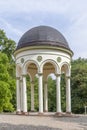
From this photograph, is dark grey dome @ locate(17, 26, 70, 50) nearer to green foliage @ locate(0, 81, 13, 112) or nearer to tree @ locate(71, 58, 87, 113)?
Result: green foliage @ locate(0, 81, 13, 112)

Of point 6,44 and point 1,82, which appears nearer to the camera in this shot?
point 1,82

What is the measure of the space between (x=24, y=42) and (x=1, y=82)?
1055 cm

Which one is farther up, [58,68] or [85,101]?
[58,68]

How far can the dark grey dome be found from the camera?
965 inches

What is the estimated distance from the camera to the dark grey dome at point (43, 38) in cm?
2452

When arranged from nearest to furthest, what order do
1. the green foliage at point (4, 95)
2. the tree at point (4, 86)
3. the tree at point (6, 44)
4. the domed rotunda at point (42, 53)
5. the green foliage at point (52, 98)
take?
1. the domed rotunda at point (42, 53)
2. the green foliage at point (4, 95)
3. the tree at point (4, 86)
4. the tree at point (6, 44)
5. the green foliage at point (52, 98)

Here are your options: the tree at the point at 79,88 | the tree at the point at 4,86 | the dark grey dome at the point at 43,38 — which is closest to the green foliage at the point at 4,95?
the tree at the point at 4,86

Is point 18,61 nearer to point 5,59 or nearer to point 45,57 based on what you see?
point 45,57

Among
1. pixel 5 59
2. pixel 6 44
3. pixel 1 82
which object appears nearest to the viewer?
pixel 1 82

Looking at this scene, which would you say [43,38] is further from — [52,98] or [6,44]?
[52,98]

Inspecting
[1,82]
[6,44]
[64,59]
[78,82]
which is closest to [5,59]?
[1,82]

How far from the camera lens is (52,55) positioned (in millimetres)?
24656

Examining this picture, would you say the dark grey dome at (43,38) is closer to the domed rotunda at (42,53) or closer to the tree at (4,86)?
the domed rotunda at (42,53)

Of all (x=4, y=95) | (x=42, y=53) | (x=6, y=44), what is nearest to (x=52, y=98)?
(x=6, y=44)
